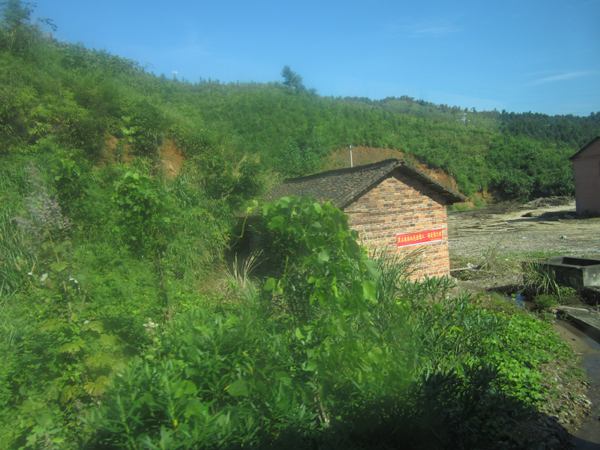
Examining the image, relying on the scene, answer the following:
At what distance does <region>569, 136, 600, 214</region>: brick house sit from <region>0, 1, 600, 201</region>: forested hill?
13620mm

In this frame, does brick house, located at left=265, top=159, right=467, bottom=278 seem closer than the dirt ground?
No

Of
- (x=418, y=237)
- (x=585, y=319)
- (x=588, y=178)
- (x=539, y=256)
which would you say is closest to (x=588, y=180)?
(x=588, y=178)

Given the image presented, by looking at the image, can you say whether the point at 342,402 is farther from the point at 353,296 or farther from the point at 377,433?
the point at 353,296

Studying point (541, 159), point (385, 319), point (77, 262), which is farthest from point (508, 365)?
point (541, 159)

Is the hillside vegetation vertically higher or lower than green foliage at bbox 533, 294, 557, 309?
higher

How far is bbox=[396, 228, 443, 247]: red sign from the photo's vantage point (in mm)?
10398

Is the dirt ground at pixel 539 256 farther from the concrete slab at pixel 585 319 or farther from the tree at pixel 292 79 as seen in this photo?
the tree at pixel 292 79

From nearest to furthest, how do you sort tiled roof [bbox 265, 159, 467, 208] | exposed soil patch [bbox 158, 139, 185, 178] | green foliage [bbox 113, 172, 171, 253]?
green foliage [bbox 113, 172, 171, 253] < tiled roof [bbox 265, 159, 467, 208] < exposed soil patch [bbox 158, 139, 185, 178]

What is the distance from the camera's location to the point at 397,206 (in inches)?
407

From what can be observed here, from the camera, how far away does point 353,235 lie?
9.32 feet

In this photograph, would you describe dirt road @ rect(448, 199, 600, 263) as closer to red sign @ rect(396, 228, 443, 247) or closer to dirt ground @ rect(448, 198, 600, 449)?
dirt ground @ rect(448, 198, 600, 449)

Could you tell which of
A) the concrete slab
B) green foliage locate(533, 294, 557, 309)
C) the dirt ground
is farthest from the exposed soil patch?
the concrete slab

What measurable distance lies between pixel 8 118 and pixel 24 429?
16.6 meters

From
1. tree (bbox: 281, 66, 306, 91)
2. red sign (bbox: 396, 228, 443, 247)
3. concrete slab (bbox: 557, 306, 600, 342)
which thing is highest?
tree (bbox: 281, 66, 306, 91)
